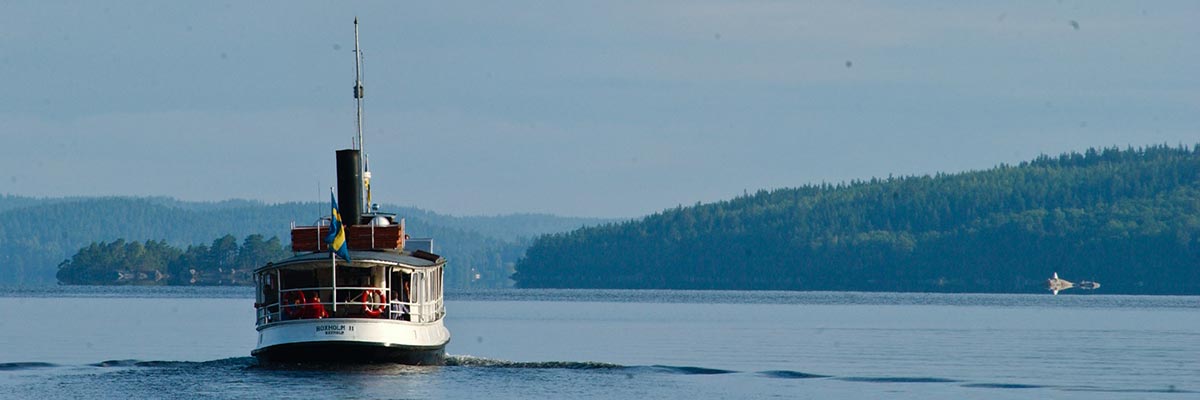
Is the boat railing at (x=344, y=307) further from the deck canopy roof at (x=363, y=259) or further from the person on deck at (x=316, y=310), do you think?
the deck canopy roof at (x=363, y=259)

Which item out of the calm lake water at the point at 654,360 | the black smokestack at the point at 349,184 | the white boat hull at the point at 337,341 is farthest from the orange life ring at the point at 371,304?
the black smokestack at the point at 349,184

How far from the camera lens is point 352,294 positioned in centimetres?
6112

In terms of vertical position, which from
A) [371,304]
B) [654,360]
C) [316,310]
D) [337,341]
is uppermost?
[371,304]

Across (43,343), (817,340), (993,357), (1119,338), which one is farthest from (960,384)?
(43,343)

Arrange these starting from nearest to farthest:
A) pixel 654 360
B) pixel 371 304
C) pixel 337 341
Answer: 1. pixel 337 341
2. pixel 371 304
3. pixel 654 360

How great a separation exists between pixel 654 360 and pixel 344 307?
17.0 metres

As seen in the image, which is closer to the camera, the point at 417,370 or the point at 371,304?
the point at 371,304

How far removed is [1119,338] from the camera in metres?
93.3

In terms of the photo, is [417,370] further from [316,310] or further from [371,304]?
[316,310]

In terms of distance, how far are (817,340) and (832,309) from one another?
65192 millimetres

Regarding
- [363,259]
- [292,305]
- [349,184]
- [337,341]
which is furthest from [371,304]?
[349,184]

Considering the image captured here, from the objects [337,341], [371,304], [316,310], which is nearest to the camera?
[337,341]

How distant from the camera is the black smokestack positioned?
64.4 metres

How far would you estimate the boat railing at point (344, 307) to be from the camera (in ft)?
190
